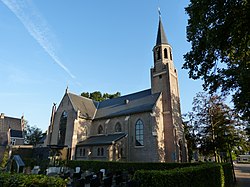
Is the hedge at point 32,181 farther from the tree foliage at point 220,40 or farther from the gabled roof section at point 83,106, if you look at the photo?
the gabled roof section at point 83,106

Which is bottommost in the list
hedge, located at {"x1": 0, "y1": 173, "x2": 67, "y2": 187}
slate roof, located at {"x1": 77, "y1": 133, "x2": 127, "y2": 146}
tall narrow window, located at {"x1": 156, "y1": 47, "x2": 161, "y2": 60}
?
hedge, located at {"x1": 0, "y1": 173, "x2": 67, "y2": 187}

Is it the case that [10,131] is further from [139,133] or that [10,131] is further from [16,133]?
[139,133]

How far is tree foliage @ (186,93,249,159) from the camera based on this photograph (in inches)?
922

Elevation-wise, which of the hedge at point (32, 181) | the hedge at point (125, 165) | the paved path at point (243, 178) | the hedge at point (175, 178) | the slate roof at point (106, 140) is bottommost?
the paved path at point (243, 178)

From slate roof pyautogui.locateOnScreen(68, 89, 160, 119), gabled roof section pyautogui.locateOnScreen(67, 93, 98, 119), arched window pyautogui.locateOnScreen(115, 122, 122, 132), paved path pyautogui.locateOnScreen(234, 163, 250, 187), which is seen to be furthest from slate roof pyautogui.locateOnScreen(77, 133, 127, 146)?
paved path pyautogui.locateOnScreen(234, 163, 250, 187)

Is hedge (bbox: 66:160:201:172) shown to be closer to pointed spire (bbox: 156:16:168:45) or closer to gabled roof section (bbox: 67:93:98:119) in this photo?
gabled roof section (bbox: 67:93:98:119)

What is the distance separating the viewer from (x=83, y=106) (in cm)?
3522

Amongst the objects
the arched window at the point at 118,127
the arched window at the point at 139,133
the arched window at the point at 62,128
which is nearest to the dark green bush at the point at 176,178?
the arched window at the point at 139,133

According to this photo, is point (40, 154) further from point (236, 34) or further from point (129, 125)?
point (236, 34)

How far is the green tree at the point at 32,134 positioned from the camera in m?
57.7

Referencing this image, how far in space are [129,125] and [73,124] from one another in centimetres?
1010

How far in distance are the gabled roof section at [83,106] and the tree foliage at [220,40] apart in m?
23.6

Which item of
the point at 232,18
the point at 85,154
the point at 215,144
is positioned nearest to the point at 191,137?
the point at 215,144

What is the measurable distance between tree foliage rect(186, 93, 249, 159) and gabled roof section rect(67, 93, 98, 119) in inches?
720
